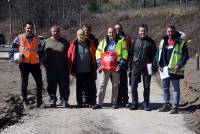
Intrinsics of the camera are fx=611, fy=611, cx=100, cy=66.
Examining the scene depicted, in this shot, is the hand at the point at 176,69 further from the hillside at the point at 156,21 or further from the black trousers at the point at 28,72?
the hillside at the point at 156,21

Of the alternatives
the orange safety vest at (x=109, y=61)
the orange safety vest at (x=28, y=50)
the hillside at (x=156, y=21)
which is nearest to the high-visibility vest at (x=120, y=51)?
the orange safety vest at (x=109, y=61)

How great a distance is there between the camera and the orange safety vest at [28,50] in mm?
15242

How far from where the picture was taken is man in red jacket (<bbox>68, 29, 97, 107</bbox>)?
1530cm

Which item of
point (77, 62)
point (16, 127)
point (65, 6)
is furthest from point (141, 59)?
point (65, 6)

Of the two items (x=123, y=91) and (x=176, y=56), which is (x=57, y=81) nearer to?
(x=123, y=91)

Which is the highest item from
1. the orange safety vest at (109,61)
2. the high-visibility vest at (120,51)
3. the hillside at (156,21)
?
the hillside at (156,21)

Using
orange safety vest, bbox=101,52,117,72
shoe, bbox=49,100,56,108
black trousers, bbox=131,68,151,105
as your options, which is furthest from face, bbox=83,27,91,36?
shoe, bbox=49,100,56,108

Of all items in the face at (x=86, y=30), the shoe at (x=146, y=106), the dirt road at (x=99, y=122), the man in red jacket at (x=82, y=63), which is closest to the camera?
the dirt road at (x=99, y=122)

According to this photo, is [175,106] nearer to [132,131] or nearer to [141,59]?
[141,59]

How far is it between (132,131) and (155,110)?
302cm

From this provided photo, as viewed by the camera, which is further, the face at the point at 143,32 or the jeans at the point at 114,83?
the jeans at the point at 114,83

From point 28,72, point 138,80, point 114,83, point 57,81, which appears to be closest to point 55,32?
point 28,72

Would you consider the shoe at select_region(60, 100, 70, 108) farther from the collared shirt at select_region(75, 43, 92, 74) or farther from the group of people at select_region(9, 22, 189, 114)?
the collared shirt at select_region(75, 43, 92, 74)

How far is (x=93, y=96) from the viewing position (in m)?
15.6
